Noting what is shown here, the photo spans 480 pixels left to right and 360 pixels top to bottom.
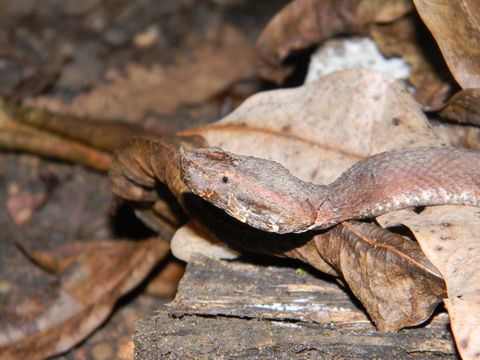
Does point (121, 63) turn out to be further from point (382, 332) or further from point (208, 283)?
point (382, 332)

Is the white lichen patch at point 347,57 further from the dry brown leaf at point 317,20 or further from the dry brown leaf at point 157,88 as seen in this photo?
the dry brown leaf at point 157,88

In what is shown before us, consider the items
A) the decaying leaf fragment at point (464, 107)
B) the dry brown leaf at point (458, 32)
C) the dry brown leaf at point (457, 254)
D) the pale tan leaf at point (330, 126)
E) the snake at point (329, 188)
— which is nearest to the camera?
the dry brown leaf at point (457, 254)

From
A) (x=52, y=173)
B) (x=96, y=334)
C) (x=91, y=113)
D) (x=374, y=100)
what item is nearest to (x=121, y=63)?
(x=91, y=113)

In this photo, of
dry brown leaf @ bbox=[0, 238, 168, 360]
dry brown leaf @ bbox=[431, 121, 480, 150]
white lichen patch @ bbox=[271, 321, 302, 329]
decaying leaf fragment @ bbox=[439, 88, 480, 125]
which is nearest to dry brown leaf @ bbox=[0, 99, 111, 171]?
dry brown leaf @ bbox=[0, 238, 168, 360]

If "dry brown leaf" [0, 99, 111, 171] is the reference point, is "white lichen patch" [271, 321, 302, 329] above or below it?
above

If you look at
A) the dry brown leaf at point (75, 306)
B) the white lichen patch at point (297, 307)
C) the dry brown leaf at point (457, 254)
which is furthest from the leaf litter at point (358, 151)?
the dry brown leaf at point (75, 306)

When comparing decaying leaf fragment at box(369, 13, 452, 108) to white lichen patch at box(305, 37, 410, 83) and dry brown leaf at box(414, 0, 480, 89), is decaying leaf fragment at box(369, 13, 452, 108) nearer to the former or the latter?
white lichen patch at box(305, 37, 410, 83)

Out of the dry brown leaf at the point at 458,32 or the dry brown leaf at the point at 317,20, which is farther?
the dry brown leaf at the point at 317,20
